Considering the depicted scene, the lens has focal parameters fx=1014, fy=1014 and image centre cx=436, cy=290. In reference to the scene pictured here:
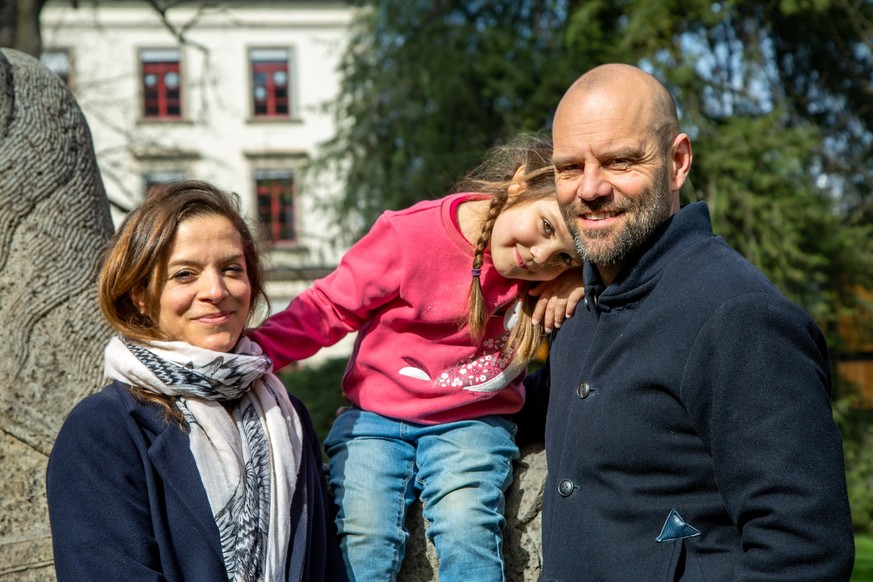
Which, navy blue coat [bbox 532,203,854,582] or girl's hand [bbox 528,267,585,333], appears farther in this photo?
girl's hand [bbox 528,267,585,333]

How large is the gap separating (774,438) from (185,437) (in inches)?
57.3

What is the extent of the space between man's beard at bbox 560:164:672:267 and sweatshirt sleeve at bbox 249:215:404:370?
78 cm

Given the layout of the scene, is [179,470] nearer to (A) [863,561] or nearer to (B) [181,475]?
(B) [181,475]

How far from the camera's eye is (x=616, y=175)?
8.64 ft

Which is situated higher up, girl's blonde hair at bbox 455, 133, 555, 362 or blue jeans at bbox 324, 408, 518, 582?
girl's blonde hair at bbox 455, 133, 555, 362

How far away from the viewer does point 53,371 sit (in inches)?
143

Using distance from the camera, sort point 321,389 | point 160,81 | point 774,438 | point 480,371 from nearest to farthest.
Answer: point 774,438 → point 480,371 → point 321,389 → point 160,81

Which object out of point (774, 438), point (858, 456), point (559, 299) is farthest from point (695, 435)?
point (858, 456)

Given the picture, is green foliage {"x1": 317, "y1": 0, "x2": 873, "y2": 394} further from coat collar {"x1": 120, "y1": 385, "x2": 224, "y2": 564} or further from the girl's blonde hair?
coat collar {"x1": 120, "y1": 385, "x2": 224, "y2": 564}

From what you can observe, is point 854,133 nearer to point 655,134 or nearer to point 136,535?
point 655,134

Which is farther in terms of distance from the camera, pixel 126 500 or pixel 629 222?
pixel 629 222

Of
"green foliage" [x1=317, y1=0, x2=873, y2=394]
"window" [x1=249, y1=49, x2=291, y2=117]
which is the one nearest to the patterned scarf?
"green foliage" [x1=317, y1=0, x2=873, y2=394]

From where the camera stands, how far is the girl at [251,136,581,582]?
2.99m

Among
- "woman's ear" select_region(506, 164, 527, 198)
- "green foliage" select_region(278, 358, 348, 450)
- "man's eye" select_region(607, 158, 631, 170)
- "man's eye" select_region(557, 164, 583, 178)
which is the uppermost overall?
"man's eye" select_region(607, 158, 631, 170)
